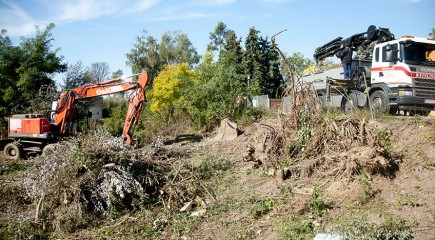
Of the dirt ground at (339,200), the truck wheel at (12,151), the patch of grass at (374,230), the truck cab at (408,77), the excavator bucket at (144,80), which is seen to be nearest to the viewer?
the patch of grass at (374,230)

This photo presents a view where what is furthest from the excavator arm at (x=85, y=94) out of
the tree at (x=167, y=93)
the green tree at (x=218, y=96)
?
the tree at (x=167, y=93)

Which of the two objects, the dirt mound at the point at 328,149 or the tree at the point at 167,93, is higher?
the tree at the point at 167,93

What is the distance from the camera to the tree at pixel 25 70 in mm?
19719

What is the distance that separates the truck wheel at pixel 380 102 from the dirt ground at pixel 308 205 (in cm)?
393

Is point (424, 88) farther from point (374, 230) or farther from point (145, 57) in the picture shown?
point (145, 57)

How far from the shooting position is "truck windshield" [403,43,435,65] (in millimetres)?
11797

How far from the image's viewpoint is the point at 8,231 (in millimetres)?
6090

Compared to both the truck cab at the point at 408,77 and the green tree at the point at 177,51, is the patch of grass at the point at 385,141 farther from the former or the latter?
the green tree at the point at 177,51

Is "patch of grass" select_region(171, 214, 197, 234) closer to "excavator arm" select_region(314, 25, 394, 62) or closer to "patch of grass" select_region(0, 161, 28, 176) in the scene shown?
"patch of grass" select_region(0, 161, 28, 176)

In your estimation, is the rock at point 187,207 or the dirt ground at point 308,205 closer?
the dirt ground at point 308,205

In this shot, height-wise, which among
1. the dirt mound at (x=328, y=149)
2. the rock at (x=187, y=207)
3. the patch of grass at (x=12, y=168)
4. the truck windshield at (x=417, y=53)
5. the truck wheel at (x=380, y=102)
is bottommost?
the rock at (x=187, y=207)

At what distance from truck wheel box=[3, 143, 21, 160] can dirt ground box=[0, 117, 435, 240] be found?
19.5ft

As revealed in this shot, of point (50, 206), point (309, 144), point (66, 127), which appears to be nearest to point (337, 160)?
point (309, 144)

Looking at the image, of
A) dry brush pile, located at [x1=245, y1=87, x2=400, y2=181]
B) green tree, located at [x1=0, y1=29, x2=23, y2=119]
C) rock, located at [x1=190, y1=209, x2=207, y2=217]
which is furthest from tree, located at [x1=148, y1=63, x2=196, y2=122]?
rock, located at [x1=190, y1=209, x2=207, y2=217]
